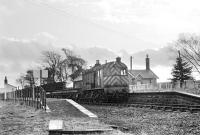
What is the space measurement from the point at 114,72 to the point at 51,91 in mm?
10639

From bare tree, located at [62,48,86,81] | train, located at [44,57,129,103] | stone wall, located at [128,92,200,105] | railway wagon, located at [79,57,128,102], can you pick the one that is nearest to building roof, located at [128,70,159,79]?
bare tree, located at [62,48,86,81]

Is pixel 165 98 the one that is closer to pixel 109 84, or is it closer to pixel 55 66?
pixel 109 84

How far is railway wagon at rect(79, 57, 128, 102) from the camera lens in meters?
30.3

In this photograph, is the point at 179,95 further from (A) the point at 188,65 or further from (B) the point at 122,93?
(A) the point at 188,65

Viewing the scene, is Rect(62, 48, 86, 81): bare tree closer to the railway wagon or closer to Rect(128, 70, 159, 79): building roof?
Rect(128, 70, 159, 79): building roof

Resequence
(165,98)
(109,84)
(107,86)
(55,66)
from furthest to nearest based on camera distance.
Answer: (55,66) → (109,84) → (107,86) → (165,98)

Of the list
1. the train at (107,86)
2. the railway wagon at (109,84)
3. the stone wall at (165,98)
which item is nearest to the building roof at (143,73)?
the stone wall at (165,98)

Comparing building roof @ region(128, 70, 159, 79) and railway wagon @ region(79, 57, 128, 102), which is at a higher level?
building roof @ region(128, 70, 159, 79)

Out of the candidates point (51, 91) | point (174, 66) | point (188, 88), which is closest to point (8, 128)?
point (188, 88)

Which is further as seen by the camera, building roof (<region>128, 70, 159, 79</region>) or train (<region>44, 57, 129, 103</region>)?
building roof (<region>128, 70, 159, 79</region>)

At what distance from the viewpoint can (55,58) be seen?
254 ft

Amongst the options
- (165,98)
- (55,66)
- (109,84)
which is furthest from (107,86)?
(55,66)

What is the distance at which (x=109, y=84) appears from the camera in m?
30.8

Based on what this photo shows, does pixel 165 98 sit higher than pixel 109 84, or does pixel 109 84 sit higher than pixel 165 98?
pixel 109 84
